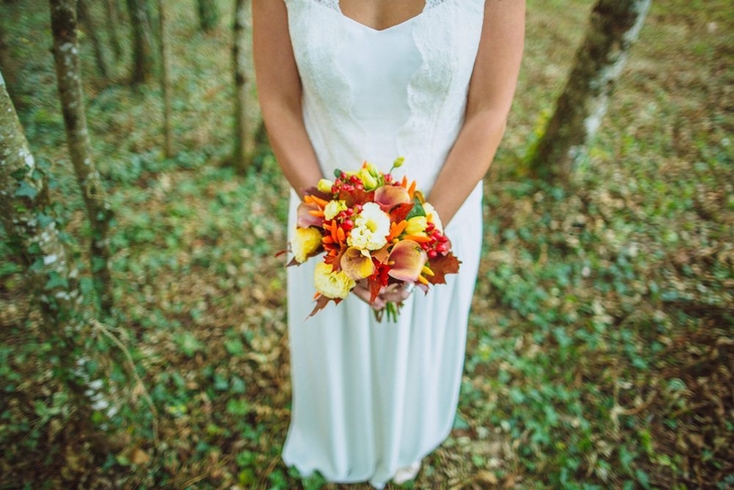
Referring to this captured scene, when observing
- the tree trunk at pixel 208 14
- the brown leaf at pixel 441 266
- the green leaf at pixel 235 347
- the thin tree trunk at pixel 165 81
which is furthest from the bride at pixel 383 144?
the tree trunk at pixel 208 14

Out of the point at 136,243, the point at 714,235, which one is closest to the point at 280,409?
the point at 136,243

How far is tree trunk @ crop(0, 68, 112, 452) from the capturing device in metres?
1.60

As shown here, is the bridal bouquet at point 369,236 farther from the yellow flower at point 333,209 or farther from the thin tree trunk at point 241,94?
the thin tree trunk at point 241,94

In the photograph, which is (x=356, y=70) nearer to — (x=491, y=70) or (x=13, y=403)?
(x=491, y=70)

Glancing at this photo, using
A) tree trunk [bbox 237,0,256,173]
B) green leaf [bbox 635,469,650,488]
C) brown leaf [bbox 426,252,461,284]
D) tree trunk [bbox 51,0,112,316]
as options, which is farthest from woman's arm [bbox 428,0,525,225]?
tree trunk [bbox 237,0,256,173]

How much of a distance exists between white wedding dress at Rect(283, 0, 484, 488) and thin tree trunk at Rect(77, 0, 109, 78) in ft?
15.8

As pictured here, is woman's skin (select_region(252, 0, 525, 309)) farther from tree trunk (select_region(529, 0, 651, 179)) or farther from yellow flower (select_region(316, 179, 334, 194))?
tree trunk (select_region(529, 0, 651, 179))

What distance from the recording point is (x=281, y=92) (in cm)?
176

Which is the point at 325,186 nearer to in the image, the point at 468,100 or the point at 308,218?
the point at 308,218

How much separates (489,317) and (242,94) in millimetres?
3170

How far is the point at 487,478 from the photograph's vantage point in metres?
2.67

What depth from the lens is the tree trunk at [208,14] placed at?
24.2ft

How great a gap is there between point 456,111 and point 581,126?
116 inches

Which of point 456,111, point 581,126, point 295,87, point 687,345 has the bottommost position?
point 687,345
